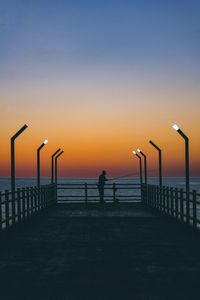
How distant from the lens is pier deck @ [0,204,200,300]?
891 centimetres

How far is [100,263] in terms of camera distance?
1178 cm

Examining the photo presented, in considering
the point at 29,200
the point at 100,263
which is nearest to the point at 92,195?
the point at 29,200

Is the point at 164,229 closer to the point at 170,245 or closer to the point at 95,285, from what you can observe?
the point at 170,245

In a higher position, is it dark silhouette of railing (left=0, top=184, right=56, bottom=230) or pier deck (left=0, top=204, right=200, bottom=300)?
dark silhouette of railing (left=0, top=184, right=56, bottom=230)

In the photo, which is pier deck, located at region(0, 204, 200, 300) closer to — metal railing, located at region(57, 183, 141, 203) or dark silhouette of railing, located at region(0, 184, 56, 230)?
dark silhouette of railing, located at region(0, 184, 56, 230)

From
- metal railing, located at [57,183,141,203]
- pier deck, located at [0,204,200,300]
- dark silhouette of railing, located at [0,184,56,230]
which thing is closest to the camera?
pier deck, located at [0,204,200,300]

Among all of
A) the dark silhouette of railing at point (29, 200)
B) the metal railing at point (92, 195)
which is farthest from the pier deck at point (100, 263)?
the metal railing at point (92, 195)

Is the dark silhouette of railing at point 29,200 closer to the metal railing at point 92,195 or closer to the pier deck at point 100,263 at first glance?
the pier deck at point 100,263

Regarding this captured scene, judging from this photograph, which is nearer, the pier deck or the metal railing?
the pier deck

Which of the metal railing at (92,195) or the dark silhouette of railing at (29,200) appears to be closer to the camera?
the dark silhouette of railing at (29,200)

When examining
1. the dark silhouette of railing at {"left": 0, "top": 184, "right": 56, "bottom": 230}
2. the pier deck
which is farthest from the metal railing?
the pier deck

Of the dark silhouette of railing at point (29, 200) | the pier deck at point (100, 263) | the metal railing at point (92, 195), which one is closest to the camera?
the pier deck at point (100, 263)

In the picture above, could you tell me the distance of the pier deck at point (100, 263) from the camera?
29.2ft

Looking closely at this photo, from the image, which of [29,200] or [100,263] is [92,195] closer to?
[29,200]
